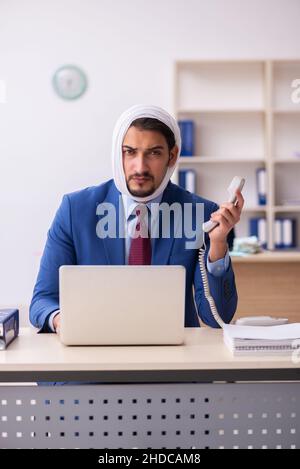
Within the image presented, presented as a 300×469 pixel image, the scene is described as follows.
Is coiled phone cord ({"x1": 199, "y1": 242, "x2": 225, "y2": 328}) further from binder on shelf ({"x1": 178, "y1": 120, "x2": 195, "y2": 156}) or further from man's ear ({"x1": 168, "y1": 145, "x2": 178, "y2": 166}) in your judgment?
binder on shelf ({"x1": 178, "y1": 120, "x2": 195, "y2": 156})

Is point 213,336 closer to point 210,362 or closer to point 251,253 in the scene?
point 210,362

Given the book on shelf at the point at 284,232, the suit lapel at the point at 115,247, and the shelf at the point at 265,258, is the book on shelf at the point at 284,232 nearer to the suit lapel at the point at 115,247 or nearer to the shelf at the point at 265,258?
the shelf at the point at 265,258

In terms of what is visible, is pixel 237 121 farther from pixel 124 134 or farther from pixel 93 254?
pixel 93 254

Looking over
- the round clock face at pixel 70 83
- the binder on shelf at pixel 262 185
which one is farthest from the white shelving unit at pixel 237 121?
the round clock face at pixel 70 83

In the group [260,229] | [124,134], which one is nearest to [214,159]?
[260,229]

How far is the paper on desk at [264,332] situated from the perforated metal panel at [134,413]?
12cm

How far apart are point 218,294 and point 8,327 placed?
2.26ft

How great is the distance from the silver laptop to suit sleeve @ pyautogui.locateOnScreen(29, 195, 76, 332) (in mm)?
368

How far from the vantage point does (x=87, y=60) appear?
5473 mm

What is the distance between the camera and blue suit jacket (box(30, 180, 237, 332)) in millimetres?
2156

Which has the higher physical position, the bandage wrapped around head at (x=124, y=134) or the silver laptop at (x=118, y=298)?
the bandage wrapped around head at (x=124, y=134)

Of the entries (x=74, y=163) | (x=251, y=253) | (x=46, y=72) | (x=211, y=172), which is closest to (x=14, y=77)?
(x=46, y=72)

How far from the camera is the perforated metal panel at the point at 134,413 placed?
1.69 meters

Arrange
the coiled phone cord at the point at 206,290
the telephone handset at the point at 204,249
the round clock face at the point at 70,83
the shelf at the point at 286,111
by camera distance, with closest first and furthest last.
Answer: the telephone handset at the point at 204,249
the coiled phone cord at the point at 206,290
the shelf at the point at 286,111
the round clock face at the point at 70,83
